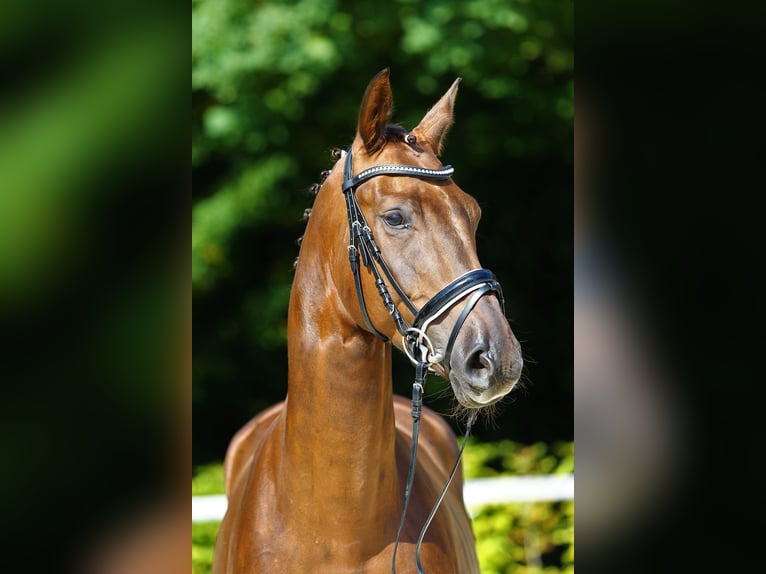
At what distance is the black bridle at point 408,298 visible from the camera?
1.85m

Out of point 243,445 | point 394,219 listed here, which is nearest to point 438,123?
point 394,219

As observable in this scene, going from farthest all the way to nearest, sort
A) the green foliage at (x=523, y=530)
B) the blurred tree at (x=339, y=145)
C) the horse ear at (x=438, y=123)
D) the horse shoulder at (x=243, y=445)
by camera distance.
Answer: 1. the blurred tree at (x=339, y=145)
2. the green foliage at (x=523, y=530)
3. the horse shoulder at (x=243, y=445)
4. the horse ear at (x=438, y=123)

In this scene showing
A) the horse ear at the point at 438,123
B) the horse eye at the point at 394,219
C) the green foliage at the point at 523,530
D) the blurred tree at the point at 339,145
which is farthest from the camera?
the blurred tree at the point at 339,145

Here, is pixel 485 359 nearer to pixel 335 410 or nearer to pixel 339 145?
pixel 335 410

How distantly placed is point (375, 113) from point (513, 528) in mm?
3826

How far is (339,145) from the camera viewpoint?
6062 mm

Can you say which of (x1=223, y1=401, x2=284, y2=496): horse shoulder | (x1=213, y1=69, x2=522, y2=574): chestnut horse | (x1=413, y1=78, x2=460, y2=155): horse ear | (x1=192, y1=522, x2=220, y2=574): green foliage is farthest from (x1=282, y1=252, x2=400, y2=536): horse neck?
(x1=192, y1=522, x2=220, y2=574): green foliage

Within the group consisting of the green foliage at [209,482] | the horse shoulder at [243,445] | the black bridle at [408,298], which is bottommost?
the green foliage at [209,482]

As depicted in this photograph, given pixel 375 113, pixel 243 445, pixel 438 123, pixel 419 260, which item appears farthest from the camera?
pixel 243 445

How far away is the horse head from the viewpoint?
1811mm

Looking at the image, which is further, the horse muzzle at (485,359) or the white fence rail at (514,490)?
the white fence rail at (514,490)

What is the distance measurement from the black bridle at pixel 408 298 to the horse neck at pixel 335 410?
9 centimetres

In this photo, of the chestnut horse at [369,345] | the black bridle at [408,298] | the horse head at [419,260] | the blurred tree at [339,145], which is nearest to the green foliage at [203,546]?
the blurred tree at [339,145]

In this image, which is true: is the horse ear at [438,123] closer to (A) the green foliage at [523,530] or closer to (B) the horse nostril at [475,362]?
(B) the horse nostril at [475,362]
